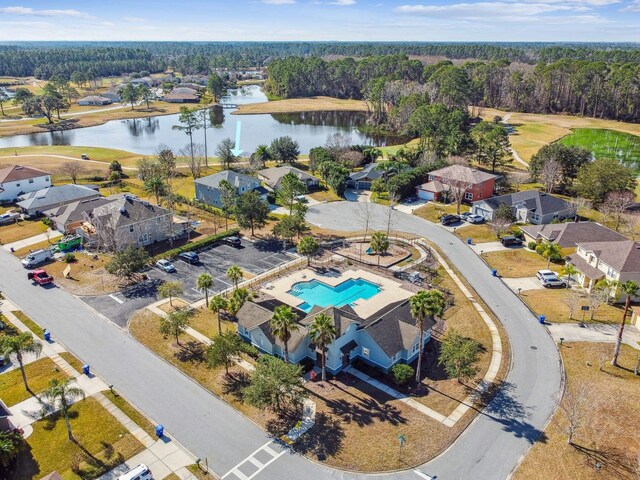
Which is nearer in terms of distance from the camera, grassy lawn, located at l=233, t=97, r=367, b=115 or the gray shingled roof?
the gray shingled roof

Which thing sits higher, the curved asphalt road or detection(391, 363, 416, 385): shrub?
detection(391, 363, 416, 385): shrub

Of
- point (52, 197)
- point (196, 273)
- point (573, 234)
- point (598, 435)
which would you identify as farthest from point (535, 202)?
point (52, 197)

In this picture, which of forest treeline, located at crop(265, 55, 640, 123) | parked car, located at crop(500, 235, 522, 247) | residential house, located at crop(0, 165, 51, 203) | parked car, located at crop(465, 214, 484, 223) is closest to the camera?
parked car, located at crop(500, 235, 522, 247)

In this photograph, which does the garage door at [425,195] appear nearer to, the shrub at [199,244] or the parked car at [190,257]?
the shrub at [199,244]

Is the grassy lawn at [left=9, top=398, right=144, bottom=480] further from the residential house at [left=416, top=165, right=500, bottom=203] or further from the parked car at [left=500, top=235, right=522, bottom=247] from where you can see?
the residential house at [left=416, top=165, right=500, bottom=203]

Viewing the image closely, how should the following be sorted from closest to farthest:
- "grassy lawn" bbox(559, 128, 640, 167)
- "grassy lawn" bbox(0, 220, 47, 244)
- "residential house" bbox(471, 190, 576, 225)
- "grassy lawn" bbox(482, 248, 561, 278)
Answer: "grassy lawn" bbox(482, 248, 561, 278), "grassy lawn" bbox(0, 220, 47, 244), "residential house" bbox(471, 190, 576, 225), "grassy lawn" bbox(559, 128, 640, 167)

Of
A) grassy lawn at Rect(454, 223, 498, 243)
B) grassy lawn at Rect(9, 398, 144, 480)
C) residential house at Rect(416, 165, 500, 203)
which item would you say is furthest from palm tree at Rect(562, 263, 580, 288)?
grassy lawn at Rect(9, 398, 144, 480)

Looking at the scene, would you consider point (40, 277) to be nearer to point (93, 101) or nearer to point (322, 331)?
point (322, 331)

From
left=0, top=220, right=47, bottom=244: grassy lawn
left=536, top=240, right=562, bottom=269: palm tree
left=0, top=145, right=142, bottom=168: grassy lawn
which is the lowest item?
left=0, top=220, right=47, bottom=244: grassy lawn
